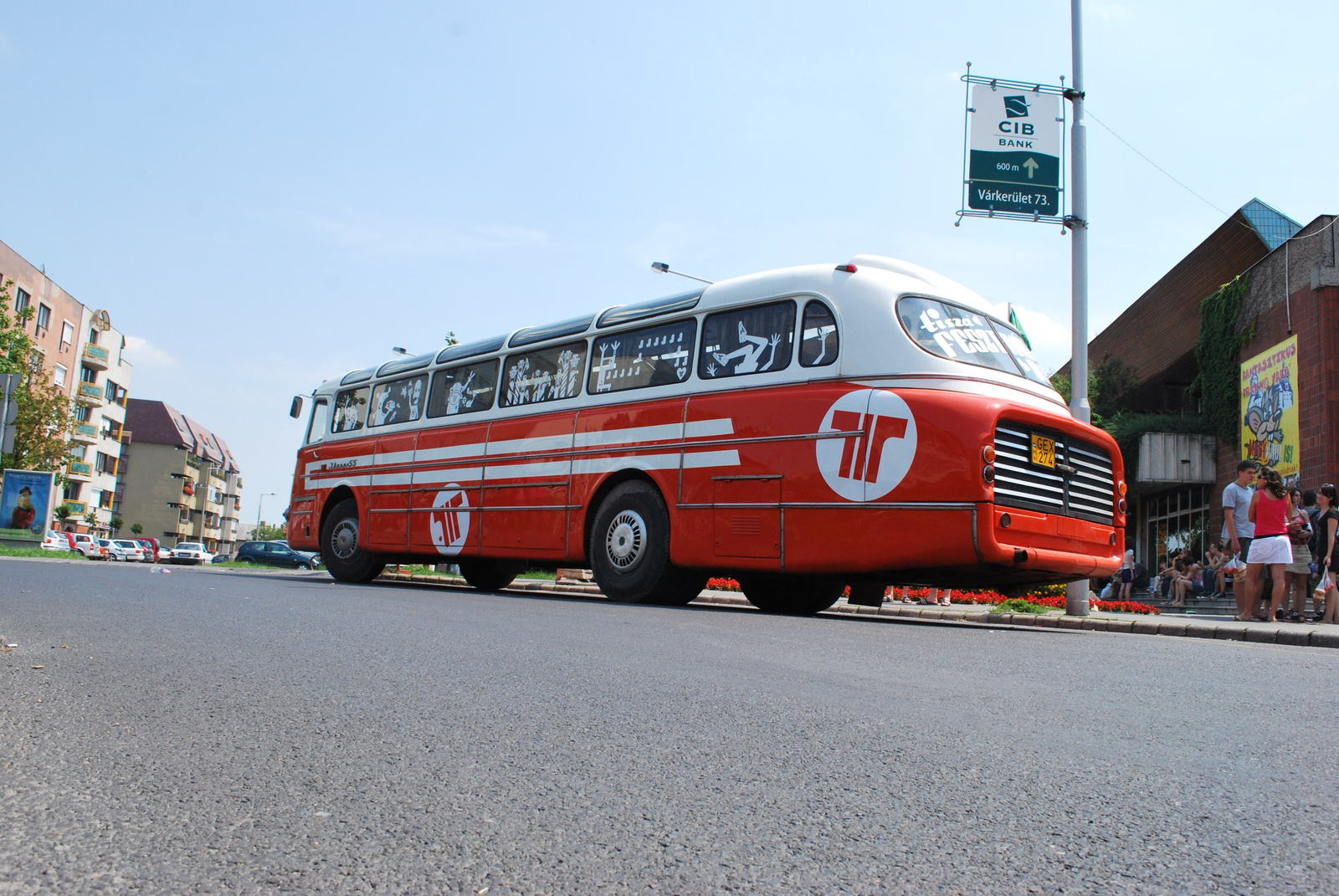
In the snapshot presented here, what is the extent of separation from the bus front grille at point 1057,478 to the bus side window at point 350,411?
994 cm

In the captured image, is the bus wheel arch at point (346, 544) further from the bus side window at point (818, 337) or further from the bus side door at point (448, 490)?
the bus side window at point (818, 337)

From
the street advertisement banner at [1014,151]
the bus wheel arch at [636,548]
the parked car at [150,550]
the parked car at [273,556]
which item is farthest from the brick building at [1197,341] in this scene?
the parked car at [150,550]

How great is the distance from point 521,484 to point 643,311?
8.15ft

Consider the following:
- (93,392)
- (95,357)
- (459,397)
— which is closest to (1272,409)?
(459,397)

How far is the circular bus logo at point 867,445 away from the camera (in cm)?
877

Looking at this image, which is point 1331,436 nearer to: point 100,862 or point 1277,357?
point 1277,357

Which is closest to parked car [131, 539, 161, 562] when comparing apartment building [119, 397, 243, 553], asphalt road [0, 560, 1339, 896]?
apartment building [119, 397, 243, 553]

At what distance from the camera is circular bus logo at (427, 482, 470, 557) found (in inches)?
522

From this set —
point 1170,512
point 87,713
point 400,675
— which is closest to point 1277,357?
point 1170,512

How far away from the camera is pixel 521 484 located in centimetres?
1236

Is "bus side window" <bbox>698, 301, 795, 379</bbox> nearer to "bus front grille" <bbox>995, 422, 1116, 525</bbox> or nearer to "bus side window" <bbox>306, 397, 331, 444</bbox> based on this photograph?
"bus front grille" <bbox>995, 422, 1116, 525</bbox>

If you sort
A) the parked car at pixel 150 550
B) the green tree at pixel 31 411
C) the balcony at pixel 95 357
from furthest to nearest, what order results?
the balcony at pixel 95 357 → the parked car at pixel 150 550 → the green tree at pixel 31 411

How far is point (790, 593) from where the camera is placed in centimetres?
1174

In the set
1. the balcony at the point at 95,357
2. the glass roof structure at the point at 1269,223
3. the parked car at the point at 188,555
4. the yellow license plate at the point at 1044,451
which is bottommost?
the parked car at the point at 188,555
